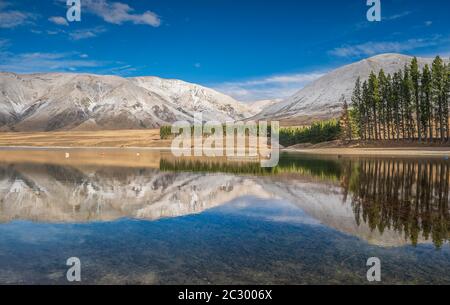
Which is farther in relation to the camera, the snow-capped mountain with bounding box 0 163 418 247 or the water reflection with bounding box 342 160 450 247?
the snow-capped mountain with bounding box 0 163 418 247

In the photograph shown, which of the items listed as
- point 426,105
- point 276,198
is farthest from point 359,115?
point 276,198

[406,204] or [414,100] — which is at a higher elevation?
[414,100]

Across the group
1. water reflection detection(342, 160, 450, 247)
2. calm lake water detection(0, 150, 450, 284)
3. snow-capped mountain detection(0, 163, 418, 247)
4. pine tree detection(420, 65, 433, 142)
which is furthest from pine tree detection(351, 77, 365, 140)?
calm lake water detection(0, 150, 450, 284)

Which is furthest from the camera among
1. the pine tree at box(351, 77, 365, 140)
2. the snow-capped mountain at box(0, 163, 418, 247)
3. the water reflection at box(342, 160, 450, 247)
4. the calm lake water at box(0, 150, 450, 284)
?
the pine tree at box(351, 77, 365, 140)

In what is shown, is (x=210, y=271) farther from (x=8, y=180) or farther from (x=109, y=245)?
(x=8, y=180)

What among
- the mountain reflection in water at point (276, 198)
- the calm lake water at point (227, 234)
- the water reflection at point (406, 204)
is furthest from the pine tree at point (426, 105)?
the calm lake water at point (227, 234)

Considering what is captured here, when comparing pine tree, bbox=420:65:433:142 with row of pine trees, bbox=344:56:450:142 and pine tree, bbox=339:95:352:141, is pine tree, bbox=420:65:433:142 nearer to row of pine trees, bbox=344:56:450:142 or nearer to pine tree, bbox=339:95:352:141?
row of pine trees, bbox=344:56:450:142

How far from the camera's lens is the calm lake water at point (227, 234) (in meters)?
15.1

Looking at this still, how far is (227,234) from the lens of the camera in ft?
71.6

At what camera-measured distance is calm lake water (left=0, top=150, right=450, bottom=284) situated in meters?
15.1

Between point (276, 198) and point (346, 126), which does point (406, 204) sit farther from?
point (346, 126)

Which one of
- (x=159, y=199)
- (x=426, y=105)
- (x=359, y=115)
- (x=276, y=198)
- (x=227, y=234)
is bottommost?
(x=227, y=234)

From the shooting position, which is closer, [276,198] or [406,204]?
[406,204]
